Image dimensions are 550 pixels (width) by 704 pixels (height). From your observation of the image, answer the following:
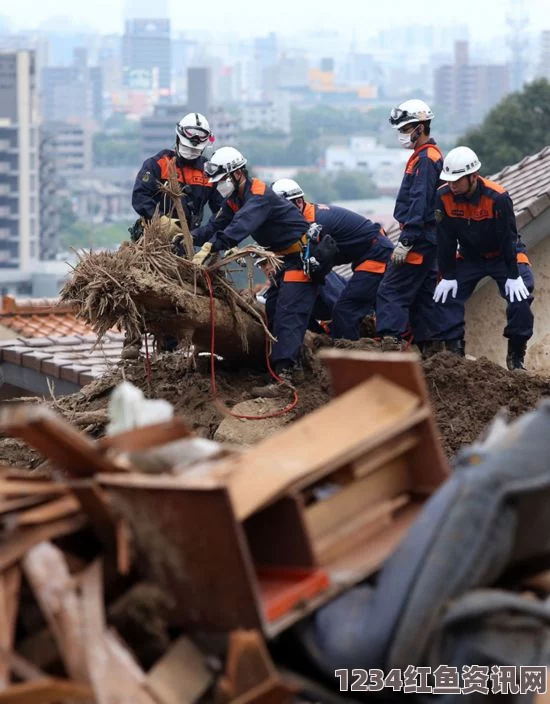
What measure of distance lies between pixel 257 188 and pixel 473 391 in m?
2.12

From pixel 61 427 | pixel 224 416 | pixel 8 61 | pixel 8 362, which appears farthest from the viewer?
pixel 8 61

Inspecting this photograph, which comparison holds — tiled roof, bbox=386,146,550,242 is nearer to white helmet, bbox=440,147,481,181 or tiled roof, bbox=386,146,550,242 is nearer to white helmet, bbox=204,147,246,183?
white helmet, bbox=440,147,481,181

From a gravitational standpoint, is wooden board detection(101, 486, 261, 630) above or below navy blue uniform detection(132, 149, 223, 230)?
below

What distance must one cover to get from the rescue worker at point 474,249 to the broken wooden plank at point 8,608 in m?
7.46

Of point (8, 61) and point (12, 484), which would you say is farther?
point (8, 61)

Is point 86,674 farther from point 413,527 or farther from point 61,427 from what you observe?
point 413,527

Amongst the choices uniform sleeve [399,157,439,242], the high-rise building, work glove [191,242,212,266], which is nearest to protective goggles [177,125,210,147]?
uniform sleeve [399,157,439,242]

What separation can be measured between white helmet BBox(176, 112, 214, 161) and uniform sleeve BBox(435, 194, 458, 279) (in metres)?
1.90

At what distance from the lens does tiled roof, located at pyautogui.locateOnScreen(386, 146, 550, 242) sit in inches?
543

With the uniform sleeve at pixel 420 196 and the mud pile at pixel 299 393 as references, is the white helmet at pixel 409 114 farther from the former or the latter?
the mud pile at pixel 299 393

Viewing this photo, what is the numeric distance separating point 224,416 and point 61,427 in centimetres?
602

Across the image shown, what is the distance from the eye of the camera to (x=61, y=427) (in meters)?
4.30

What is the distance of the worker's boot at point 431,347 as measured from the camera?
1173cm

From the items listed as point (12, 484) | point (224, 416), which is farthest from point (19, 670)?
point (224, 416)
